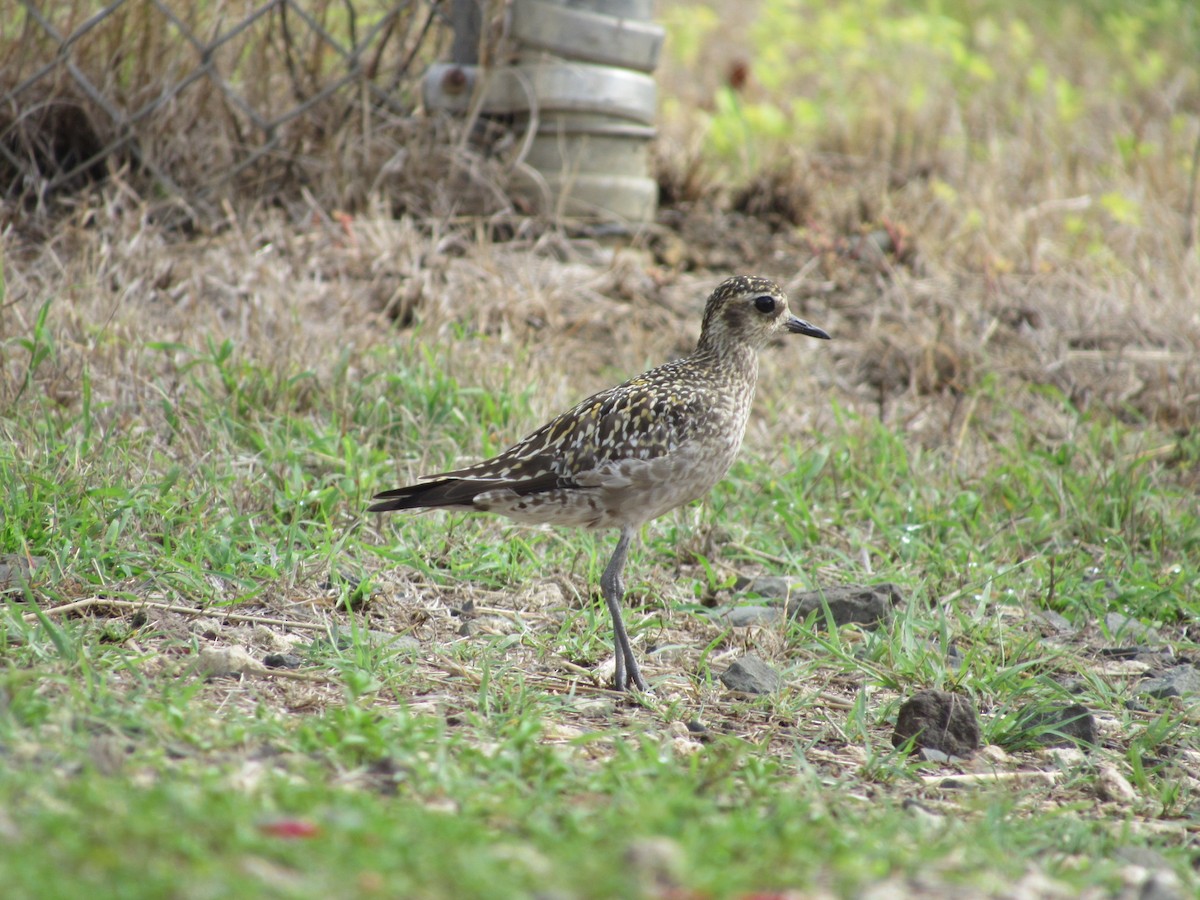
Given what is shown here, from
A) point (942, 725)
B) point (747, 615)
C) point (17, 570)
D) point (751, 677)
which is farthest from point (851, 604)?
point (17, 570)

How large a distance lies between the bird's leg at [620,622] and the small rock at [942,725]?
2.81 ft

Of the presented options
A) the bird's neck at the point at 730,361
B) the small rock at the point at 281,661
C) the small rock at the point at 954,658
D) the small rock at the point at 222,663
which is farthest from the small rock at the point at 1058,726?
the small rock at the point at 222,663

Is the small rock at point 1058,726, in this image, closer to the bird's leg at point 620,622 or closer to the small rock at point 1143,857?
the small rock at point 1143,857

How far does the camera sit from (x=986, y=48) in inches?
488

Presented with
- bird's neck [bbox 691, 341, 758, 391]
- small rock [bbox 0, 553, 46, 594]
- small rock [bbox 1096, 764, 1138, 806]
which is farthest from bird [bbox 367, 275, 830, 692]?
small rock [bbox 1096, 764, 1138, 806]

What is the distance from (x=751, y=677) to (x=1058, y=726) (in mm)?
947

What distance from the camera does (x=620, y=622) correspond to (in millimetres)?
4270

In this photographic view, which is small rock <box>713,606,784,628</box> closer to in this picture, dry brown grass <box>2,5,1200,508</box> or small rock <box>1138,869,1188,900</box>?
dry brown grass <box>2,5,1200,508</box>

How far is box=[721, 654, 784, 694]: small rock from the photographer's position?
418 cm

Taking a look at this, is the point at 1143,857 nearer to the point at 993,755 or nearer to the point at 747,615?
the point at 993,755

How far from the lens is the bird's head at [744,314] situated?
16.6 feet

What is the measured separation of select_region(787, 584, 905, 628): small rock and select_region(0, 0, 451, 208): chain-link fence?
3822 millimetres

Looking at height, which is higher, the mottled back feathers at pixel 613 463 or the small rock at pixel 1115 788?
the mottled back feathers at pixel 613 463

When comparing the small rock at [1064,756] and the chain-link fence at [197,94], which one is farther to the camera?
the chain-link fence at [197,94]
